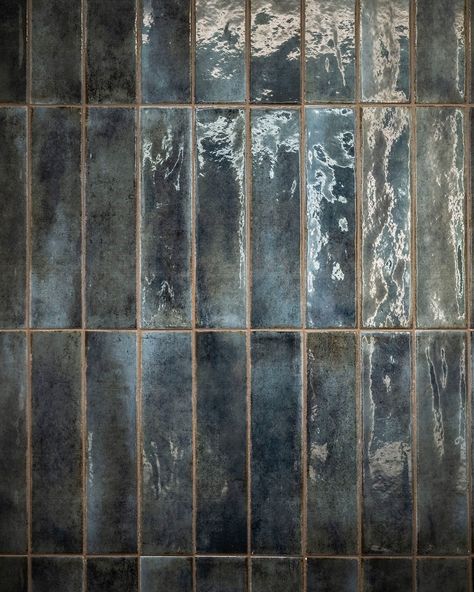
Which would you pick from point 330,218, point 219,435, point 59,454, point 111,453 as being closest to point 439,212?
point 330,218

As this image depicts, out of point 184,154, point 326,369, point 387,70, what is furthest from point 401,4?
point 326,369

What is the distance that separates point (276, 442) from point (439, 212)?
89 centimetres

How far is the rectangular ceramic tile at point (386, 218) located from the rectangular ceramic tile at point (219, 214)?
0.39m

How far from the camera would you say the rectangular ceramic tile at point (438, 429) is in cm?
196

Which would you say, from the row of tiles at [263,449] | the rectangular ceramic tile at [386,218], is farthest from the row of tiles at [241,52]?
the row of tiles at [263,449]

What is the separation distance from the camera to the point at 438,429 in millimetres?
1964

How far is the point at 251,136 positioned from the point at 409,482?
120 centimetres

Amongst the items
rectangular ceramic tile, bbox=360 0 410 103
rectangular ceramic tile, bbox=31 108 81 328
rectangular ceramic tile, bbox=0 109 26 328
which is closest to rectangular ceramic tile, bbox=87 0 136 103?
rectangular ceramic tile, bbox=31 108 81 328

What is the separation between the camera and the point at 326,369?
1967 mm

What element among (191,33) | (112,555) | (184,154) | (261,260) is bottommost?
(112,555)

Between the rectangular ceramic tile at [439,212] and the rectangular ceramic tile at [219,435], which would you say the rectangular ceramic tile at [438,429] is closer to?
the rectangular ceramic tile at [439,212]

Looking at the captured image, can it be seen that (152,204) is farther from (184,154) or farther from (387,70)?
(387,70)

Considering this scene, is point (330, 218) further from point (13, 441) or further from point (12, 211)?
point (13, 441)

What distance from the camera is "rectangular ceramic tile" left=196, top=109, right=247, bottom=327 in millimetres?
1965
